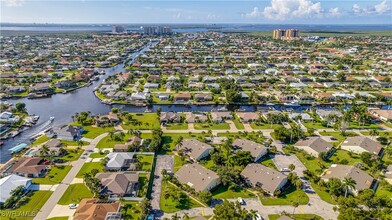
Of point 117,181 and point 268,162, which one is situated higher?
point 117,181

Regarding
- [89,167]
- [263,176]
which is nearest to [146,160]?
[89,167]

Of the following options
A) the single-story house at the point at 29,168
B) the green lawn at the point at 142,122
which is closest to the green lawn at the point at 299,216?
the green lawn at the point at 142,122

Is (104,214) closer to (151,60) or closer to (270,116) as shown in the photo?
(270,116)

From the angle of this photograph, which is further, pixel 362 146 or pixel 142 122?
pixel 142 122

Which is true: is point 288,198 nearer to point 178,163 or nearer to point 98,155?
point 178,163

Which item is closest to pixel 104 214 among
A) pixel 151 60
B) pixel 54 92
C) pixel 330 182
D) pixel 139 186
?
pixel 139 186

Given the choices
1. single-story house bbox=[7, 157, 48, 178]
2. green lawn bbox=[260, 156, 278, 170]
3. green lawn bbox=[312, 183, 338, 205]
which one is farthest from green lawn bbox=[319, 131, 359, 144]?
single-story house bbox=[7, 157, 48, 178]

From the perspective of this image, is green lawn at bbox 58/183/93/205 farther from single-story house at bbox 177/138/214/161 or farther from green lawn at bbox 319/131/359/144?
green lawn at bbox 319/131/359/144
